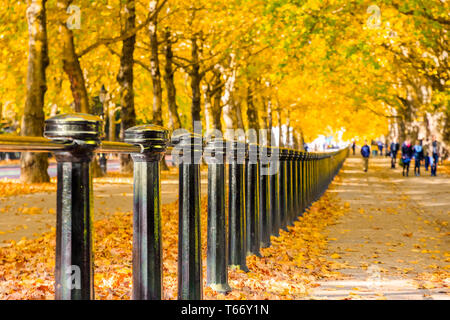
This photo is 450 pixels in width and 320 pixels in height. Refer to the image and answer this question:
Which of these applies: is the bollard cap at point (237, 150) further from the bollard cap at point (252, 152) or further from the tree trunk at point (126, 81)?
the tree trunk at point (126, 81)

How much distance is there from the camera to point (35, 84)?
18.0 metres

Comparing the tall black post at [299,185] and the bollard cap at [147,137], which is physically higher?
the bollard cap at [147,137]

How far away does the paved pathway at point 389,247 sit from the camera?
549 cm

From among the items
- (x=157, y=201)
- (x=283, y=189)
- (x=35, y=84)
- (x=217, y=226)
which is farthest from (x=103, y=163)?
(x=157, y=201)

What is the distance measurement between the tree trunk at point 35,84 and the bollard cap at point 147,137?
14.7 metres

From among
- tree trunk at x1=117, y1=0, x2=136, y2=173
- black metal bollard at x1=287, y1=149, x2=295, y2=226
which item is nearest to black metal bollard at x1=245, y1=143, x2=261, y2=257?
black metal bollard at x1=287, y1=149, x2=295, y2=226

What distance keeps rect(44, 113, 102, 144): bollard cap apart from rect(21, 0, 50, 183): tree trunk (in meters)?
15.5

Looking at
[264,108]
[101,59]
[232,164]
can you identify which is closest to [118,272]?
[232,164]

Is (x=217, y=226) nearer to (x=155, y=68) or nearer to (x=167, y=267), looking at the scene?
(x=167, y=267)

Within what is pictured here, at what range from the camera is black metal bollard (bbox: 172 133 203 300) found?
4.00 metres

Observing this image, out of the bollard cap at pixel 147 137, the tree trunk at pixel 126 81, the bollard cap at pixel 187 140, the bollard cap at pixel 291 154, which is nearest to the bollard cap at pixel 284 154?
Answer: the bollard cap at pixel 291 154

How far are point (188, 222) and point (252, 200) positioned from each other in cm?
223
